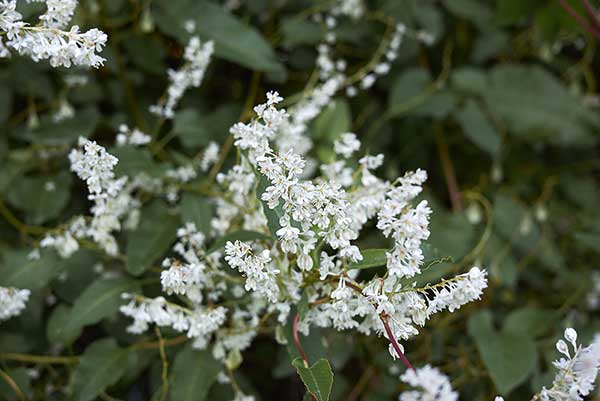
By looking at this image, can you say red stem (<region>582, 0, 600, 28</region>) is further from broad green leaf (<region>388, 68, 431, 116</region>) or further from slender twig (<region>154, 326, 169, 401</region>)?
slender twig (<region>154, 326, 169, 401</region>)

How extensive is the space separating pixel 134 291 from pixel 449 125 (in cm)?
100

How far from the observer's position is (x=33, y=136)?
1264 millimetres

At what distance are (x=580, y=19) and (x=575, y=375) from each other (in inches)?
36.5

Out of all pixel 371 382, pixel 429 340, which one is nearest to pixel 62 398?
pixel 371 382

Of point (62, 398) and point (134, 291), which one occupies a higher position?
point (134, 291)

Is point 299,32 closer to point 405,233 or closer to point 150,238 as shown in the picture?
point 150,238

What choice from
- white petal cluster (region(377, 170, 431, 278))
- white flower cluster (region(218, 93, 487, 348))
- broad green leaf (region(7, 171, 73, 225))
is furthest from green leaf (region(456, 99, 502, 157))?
broad green leaf (region(7, 171, 73, 225))

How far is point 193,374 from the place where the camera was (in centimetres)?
100

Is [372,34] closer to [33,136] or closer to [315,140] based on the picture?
[315,140]

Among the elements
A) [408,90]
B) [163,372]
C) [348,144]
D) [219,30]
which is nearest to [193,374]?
[163,372]

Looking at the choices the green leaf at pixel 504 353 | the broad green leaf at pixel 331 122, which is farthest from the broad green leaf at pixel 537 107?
the green leaf at pixel 504 353

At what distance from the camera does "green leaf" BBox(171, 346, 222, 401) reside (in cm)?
98

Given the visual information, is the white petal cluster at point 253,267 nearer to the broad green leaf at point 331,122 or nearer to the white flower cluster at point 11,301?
the white flower cluster at point 11,301

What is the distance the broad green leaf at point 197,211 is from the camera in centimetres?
106
